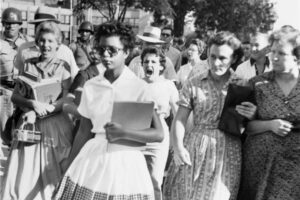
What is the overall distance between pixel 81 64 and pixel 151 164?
11.8 ft

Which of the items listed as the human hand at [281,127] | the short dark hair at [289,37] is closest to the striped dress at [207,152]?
the human hand at [281,127]

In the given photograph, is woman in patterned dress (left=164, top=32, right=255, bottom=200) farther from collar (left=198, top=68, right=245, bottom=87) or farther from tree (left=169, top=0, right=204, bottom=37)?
tree (left=169, top=0, right=204, bottom=37)

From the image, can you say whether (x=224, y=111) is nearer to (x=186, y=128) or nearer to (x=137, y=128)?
(x=186, y=128)

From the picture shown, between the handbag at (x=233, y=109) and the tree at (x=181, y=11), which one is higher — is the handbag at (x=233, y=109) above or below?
below

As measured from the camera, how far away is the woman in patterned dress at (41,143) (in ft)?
17.8

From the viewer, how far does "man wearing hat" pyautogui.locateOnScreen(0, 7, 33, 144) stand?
6828 mm

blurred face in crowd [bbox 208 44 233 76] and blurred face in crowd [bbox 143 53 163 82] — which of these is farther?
blurred face in crowd [bbox 143 53 163 82]

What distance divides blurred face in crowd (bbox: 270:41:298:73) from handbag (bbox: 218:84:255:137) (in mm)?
309

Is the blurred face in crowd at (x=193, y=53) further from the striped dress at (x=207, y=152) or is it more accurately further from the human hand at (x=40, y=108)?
the striped dress at (x=207, y=152)

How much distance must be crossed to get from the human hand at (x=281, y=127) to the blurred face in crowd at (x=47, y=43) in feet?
7.25

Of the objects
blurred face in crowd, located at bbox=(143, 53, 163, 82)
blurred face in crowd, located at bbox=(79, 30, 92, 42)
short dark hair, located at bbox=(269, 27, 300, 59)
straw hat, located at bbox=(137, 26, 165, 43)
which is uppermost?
short dark hair, located at bbox=(269, 27, 300, 59)

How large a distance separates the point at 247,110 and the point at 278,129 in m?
0.28

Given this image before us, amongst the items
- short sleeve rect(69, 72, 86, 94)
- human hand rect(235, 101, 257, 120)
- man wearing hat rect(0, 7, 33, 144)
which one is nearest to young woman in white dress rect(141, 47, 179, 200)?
short sleeve rect(69, 72, 86, 94)

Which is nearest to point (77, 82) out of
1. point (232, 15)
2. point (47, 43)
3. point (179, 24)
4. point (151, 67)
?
point (47, 43)
